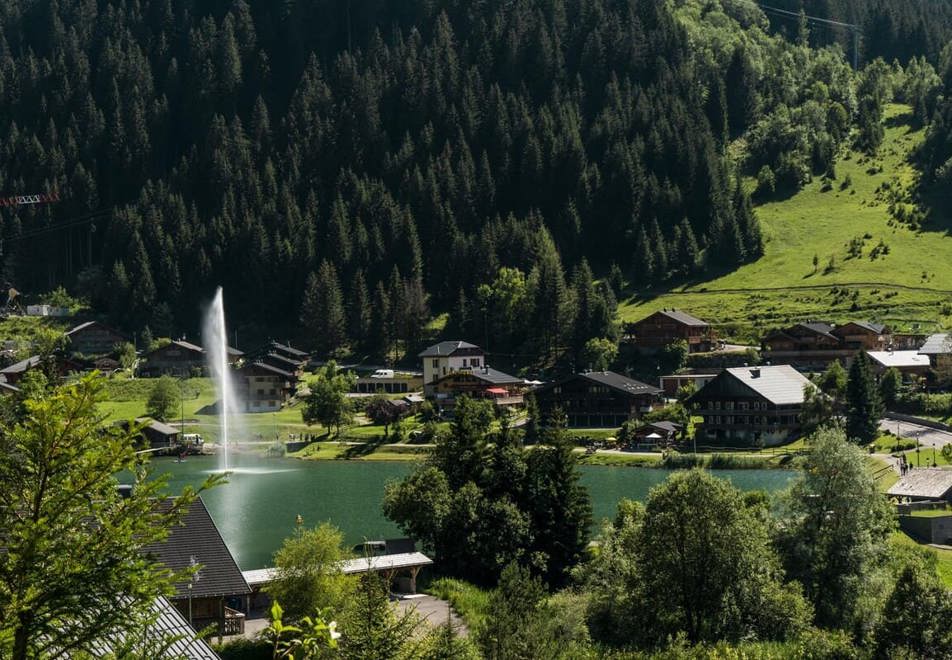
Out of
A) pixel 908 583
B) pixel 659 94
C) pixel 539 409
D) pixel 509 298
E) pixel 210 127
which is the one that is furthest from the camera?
pixel 210 127

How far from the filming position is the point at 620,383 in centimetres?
11369

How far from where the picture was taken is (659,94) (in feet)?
600

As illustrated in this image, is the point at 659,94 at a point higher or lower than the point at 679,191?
higher

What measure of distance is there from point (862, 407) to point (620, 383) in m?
23.3

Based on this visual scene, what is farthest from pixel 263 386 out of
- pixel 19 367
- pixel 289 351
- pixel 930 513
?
pixel 930 513

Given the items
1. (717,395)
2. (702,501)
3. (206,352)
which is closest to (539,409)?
(717,395)

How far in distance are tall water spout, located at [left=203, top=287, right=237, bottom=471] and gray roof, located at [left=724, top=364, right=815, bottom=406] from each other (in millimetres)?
40847

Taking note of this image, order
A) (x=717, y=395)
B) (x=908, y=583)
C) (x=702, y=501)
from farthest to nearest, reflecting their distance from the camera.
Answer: (x=717, y=395), (x=702, y=501), (x=908, y=583)

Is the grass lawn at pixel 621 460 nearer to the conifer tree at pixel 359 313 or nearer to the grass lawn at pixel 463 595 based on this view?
the grass lawn at pixel 463 595

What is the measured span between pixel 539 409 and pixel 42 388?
331ft

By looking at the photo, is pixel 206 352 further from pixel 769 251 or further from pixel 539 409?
pixel 769 251

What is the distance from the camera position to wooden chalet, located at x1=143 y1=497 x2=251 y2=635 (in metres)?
36.2

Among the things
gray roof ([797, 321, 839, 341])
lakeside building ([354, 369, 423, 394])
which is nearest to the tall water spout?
lakeside building ([354, 369, 423, 394])

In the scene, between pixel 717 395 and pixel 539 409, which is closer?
pixel 717 395
